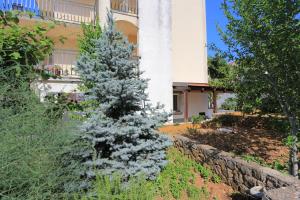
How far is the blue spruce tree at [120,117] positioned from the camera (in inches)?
205

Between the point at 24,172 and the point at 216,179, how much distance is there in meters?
4.56

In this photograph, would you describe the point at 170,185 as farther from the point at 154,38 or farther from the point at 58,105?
the point at 154,38

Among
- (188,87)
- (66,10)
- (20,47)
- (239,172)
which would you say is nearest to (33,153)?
(20,47)

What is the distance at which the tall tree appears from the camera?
5051 mm

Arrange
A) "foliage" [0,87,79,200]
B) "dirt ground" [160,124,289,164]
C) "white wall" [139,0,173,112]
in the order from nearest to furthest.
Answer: "foliage" [0,87,79,200]
"dirt ground" [160,124,289,164]
"white wall" [139,0,173,112]

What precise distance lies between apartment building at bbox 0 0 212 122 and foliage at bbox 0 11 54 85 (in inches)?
206

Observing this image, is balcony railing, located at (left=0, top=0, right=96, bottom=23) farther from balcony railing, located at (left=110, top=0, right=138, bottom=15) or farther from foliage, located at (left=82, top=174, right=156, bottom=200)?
foliage, located at (left=82, top=174, right=156, bottom=200)

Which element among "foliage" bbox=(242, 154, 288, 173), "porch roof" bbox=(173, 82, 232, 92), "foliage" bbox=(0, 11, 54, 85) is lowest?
"foliage" bbox=(242, 154, 288, 173)

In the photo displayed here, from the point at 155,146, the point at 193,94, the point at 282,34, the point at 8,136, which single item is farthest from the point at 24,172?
the point at 193,94

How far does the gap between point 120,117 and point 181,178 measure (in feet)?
6.65

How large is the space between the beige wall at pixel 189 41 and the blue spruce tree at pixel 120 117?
13.0m

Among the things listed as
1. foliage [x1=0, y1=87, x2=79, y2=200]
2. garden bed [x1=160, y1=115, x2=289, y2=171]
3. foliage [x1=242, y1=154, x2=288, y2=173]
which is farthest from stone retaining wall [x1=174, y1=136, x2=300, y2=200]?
foliage [x1=0, y1=87, x2=79, y2=200]

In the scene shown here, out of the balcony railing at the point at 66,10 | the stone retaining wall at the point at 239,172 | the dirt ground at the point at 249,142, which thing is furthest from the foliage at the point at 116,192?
the balcony railing at the point at 66,10

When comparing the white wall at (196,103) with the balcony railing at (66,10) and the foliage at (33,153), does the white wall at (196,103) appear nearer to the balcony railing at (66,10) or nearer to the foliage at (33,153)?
the balcony railing at (66,10)
